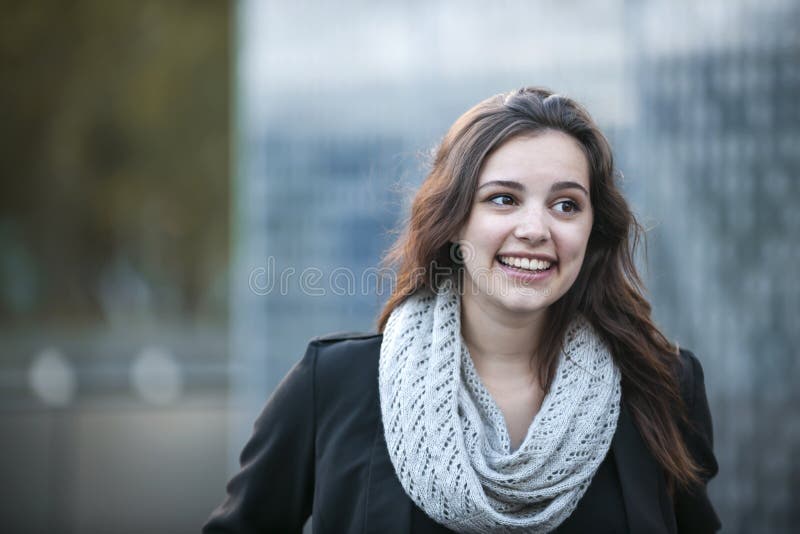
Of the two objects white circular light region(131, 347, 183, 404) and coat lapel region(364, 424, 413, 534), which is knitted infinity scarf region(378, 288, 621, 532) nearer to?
coat lapel region(364, 424, 413, 534)

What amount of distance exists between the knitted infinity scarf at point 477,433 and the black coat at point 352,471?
2.5 inches

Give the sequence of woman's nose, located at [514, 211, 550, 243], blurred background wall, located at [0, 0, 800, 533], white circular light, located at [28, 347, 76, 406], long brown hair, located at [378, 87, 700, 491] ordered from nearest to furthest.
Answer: woman's nose, located at [514, 211, 550, 243] < long brown hair, located at [378, 87, 700, 491] < blurred background wall, located at [0, 0, 800, 533] < white circular light, located at [28, 347, 76, 406]

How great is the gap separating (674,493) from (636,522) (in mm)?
249

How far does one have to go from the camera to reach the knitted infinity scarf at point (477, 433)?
1953 millimetres

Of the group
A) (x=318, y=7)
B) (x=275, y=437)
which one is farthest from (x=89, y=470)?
(x=275, y=437)

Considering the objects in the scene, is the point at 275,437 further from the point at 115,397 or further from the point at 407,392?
the point at 115,397

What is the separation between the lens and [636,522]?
79.1 inches

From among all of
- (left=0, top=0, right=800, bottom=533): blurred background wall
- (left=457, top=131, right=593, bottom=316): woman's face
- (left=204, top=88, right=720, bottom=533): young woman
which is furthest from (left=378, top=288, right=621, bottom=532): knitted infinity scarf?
(left=0, top=0, right=800, bottom=533): blurred background wall

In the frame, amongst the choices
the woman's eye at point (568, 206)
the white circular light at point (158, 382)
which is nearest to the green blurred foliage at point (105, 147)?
the white circular light at point (158, 382)

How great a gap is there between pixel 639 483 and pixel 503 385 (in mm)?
429

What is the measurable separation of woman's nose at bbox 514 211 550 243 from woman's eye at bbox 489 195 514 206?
2.7 inches

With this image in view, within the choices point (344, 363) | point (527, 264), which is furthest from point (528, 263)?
point (344, 363)

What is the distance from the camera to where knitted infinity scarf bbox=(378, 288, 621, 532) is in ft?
6.41

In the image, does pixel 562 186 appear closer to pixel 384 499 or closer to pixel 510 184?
pixel 510 184
